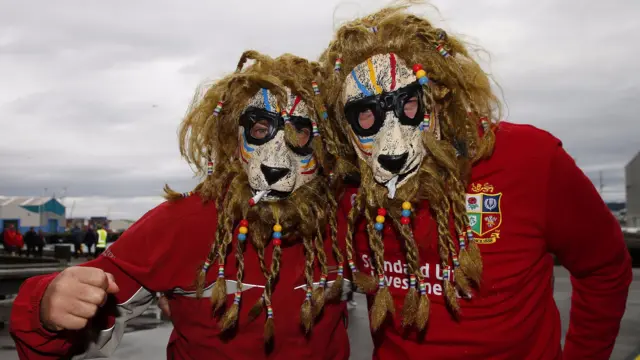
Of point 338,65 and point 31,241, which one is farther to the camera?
point 31,241

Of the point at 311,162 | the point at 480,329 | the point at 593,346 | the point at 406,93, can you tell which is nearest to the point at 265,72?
the point at 311,162

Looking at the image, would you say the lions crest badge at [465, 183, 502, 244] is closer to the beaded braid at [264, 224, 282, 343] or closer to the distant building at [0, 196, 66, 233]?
the beaded braid at [264, 224, 282, 343]

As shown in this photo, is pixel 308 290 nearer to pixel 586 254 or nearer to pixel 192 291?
pixel 192 291

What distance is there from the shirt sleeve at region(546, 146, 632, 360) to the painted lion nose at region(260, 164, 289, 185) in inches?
43.9

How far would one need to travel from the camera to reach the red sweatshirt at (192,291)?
2.45 meters

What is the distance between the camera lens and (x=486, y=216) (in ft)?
7.16

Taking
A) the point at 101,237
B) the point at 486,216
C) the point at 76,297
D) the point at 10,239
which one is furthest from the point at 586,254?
the point at 10,239

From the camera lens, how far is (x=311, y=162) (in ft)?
8.20

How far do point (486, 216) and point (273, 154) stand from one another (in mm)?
944

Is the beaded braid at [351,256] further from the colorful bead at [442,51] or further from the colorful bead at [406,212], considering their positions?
the colorful bead at [442,51]

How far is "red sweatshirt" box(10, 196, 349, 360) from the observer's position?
2445 mm

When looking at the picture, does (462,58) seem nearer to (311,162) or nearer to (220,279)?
(311,162)

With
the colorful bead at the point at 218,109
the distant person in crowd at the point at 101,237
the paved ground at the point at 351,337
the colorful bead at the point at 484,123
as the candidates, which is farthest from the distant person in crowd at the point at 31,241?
the colorful bead at the point at 484,123

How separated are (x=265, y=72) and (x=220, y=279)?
3.27 feet
